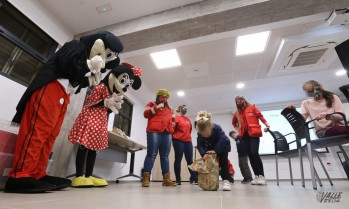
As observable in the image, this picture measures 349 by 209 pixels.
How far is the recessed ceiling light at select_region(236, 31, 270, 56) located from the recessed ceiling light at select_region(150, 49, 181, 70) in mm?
1147

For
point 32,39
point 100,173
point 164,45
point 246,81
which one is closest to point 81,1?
point 32,39

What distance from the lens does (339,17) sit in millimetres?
2641

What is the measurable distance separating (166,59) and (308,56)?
2.67 metres

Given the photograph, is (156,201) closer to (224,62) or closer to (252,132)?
(252,132)

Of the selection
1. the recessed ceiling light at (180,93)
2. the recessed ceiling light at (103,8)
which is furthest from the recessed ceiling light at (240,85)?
the recessed ceiling light at (103,8)

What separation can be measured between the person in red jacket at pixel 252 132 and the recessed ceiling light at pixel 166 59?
5.03ft

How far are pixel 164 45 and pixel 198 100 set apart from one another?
106 inches

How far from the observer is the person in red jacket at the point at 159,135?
2062mm

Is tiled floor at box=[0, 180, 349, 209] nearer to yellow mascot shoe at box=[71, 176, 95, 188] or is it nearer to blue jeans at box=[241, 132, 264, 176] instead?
yellow mascot shoe at box=[71, 176, 95, 188]

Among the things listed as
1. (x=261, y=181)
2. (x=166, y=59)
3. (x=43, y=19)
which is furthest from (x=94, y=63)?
(x=166, y=59)

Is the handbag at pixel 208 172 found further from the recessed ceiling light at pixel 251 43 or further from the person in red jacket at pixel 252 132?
the recessed ceiling light at pixel 251 43

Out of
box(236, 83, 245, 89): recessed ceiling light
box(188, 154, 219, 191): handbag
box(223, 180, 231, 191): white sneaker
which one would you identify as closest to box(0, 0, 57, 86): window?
box(188, 154, 219, 191): handbag

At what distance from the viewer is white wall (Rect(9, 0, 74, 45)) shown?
239 cm

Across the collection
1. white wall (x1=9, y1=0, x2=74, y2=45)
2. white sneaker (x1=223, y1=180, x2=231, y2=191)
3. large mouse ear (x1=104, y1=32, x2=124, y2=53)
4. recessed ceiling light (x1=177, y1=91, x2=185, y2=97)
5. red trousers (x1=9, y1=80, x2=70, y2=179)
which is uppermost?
recessed ceiling light (x1=177, y1=91, x2=185, y2=97)
